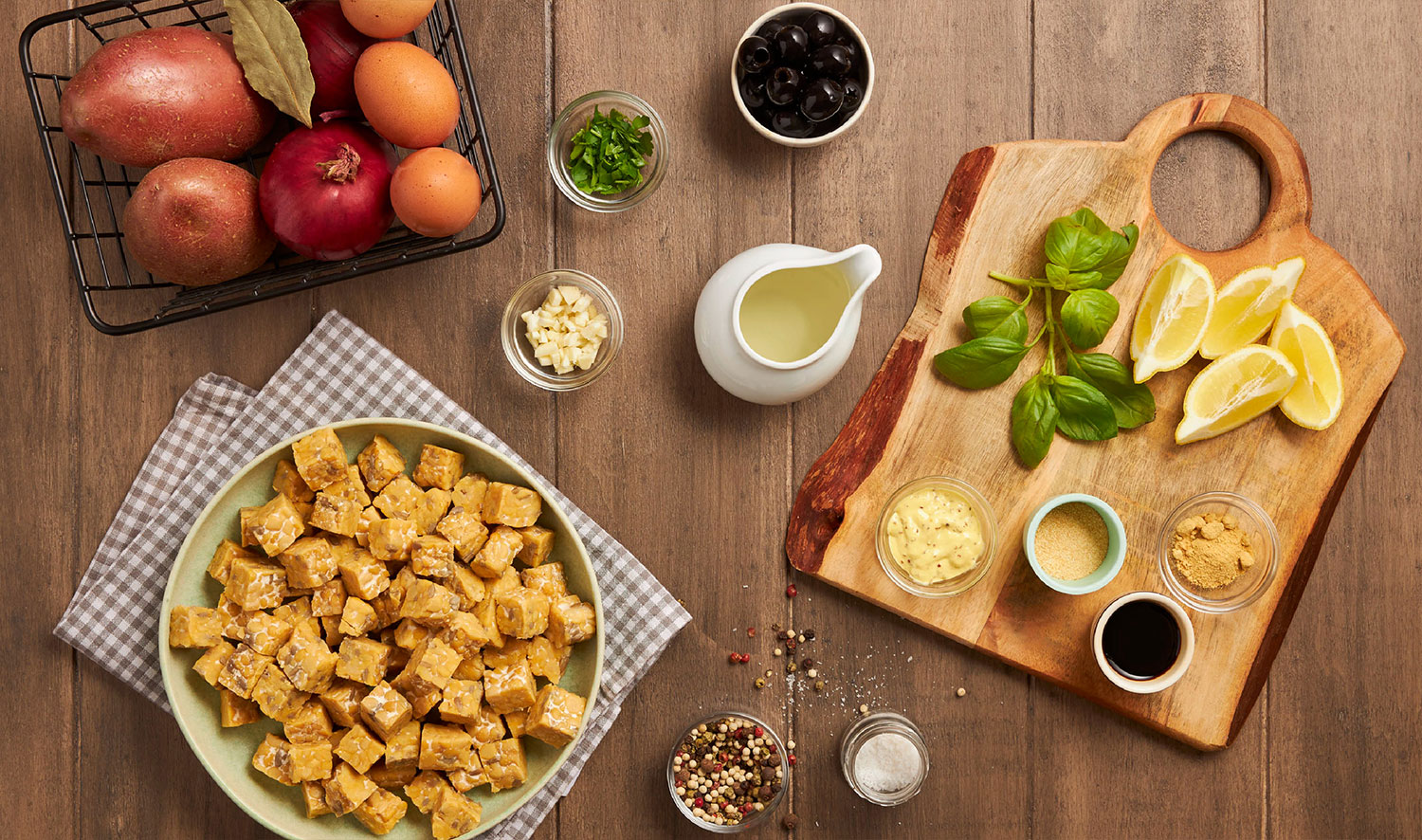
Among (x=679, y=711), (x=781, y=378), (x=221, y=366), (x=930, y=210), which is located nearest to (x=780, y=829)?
(x=679, y=711)

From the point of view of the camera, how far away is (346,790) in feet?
4.65

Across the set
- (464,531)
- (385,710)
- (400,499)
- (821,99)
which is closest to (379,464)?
(400,499)

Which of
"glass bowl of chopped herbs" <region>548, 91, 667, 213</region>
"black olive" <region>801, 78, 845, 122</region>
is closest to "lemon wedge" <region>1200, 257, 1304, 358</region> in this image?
"black olive" <region>801, 78, 845, 122</region>

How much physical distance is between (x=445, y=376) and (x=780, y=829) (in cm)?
98

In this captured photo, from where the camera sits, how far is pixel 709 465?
5.31 feet

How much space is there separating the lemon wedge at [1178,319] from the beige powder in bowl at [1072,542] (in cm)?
25

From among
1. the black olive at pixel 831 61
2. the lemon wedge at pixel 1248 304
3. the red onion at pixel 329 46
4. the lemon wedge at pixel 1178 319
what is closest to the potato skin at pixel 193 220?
the red onion at pixel 329 46

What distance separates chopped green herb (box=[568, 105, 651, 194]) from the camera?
1.52 meters

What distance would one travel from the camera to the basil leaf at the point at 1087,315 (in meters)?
1.51

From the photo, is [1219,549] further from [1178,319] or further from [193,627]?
[193,627]

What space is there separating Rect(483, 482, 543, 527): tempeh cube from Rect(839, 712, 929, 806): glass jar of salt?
681 mm

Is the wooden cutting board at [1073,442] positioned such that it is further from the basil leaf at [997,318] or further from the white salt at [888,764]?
the white salt at [888,764]

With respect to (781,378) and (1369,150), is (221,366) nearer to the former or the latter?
(781,378)

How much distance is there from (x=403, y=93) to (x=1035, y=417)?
109 cm
